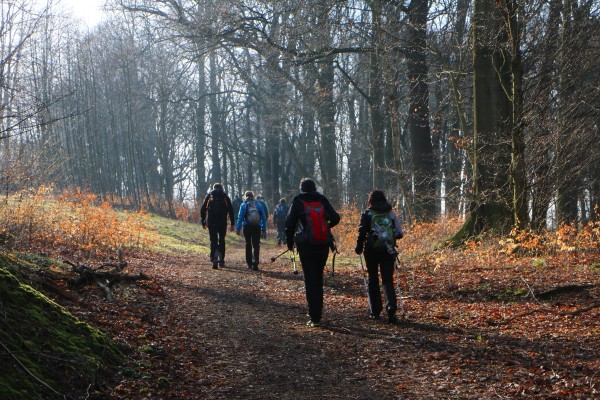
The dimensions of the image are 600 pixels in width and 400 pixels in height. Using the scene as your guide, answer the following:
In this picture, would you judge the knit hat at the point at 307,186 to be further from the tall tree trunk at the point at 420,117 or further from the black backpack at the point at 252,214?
the tall tree trunk at the point at 420,117

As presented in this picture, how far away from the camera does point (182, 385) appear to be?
18.0 feet

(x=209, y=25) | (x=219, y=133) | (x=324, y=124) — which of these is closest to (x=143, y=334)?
(x=209, y=25)

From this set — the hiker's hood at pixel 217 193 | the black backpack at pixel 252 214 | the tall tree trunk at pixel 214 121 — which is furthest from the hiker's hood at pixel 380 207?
the tall tree trunk at pixel 214 121

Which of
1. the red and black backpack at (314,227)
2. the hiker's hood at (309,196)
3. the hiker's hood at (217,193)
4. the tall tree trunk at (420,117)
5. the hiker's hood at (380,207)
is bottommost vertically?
the red and black backpack at (314,227)

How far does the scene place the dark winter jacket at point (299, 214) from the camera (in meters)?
8.45

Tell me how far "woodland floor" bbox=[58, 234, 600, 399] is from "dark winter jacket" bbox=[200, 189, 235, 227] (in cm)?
367

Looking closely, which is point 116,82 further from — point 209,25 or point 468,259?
point 468,259

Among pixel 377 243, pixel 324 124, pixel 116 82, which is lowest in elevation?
pixel 377 243

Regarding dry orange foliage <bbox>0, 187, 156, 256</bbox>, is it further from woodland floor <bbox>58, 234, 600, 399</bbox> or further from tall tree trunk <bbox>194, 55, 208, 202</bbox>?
tall tree trunk <bbox>194, 55, 208, 202</bbox>

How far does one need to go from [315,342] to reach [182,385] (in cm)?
219

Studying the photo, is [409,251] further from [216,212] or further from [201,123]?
[201,123]

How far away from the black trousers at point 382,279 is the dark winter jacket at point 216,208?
282 inches

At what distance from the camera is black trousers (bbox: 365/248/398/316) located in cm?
830

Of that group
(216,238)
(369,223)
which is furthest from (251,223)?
(369,223)
